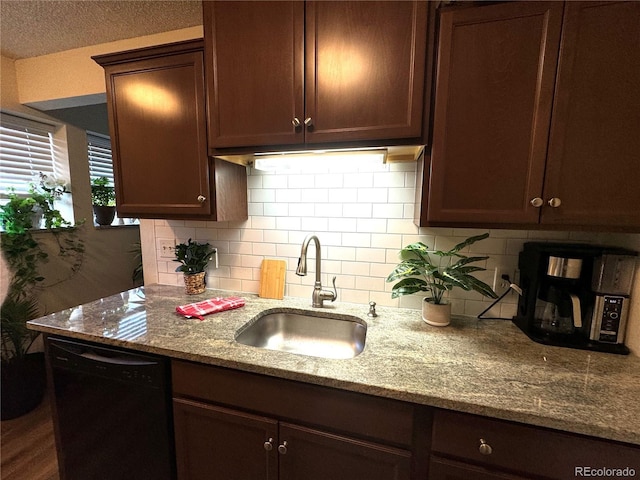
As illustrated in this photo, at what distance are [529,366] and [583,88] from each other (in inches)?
37.0

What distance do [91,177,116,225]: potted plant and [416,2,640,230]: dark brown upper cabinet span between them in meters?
3.09

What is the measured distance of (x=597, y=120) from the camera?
34.6 inches

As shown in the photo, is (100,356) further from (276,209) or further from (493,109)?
(493,109)

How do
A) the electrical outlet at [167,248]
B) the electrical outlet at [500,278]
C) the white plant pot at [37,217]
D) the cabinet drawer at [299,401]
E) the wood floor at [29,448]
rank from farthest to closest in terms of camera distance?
1. the white plant pot at [37,217]
2. the electrical outlet at [167,248]
3. the wood floor at [29,448]
4. the electrical outlet at [500,278]
5. the cabinet drawer at [299,401]

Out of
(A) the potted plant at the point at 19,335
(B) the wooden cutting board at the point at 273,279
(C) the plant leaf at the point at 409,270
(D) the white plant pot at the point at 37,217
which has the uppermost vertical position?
(D) the white plant pot at the point at 37,217

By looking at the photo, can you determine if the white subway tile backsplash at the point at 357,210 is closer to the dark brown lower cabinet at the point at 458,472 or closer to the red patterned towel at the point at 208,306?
the red patterned towel at the point at 208,306

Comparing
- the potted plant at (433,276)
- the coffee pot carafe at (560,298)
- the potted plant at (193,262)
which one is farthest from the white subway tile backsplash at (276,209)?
the coffee pot carafe at (560,298)

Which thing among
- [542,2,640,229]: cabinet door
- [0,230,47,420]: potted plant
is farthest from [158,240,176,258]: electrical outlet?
[542,2,640,229]: cabinet door

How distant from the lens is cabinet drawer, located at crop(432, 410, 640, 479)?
0.70 m

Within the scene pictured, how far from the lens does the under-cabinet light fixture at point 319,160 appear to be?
3.92ft

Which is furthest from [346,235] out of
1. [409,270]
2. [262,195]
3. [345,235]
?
[262,195]

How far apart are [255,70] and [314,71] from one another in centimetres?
26

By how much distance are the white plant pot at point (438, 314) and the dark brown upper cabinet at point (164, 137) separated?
1119 millimetres

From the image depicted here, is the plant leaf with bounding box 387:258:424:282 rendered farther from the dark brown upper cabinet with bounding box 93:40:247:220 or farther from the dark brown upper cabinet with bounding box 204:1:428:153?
the dark brown upper cabinet with bounding box 93:40:247:220
